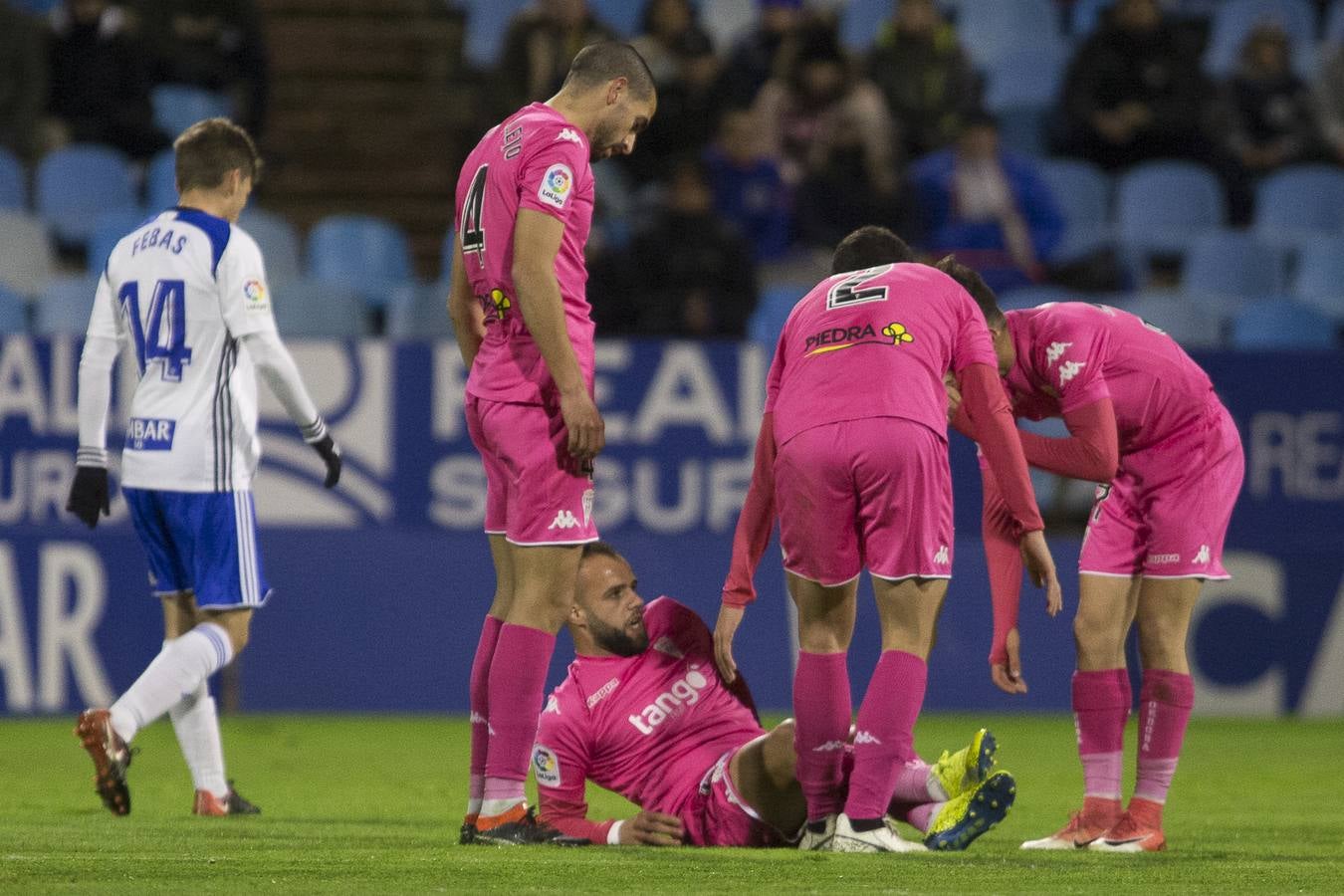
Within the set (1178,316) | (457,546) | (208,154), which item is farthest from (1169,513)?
(1178,316)

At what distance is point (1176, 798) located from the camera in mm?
7465

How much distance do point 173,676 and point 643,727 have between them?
145cm

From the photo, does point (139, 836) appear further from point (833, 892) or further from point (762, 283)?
point (762, 283)

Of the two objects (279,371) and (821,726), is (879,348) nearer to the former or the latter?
(821,726)

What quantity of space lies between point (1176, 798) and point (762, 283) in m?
5.79

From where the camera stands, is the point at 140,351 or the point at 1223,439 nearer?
the point at 1223,439

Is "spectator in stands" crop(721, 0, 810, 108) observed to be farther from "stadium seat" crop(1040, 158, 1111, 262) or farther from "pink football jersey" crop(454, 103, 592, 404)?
"pink football jersey" crop(454, 103, 592, 404)

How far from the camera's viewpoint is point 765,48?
13.9m

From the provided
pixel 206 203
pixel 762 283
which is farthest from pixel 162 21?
pixel 206 203

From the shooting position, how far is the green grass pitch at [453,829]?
181 inches

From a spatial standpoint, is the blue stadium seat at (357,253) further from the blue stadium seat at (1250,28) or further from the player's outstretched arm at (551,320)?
the player's outstretched arm at (551,320)

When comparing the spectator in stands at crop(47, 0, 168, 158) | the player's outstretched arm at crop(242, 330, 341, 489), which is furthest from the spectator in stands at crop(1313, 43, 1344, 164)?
the player's outstretched arm at crop(242, 330, 341, 489)

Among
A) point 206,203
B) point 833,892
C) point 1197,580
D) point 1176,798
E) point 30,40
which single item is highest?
point 30,40

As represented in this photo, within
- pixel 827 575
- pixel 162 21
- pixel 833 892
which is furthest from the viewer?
pixel 162 21
